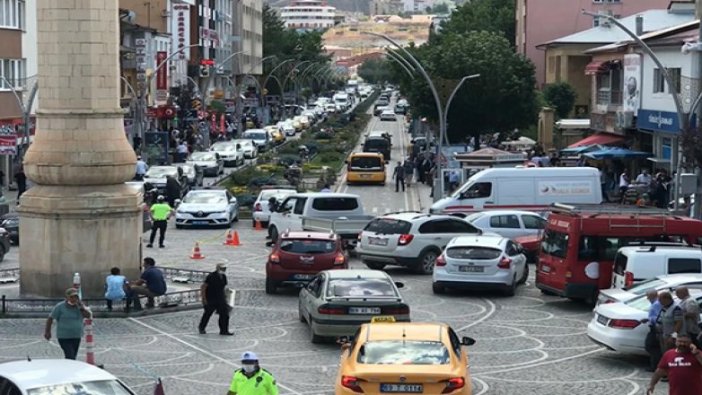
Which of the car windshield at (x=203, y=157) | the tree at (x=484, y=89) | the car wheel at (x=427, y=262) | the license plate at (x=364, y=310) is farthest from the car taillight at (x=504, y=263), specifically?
the tree at (x=484, y=89)

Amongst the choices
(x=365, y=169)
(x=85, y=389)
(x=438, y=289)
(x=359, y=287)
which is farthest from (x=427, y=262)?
(x=365, y=169)

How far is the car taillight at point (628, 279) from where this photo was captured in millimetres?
25781

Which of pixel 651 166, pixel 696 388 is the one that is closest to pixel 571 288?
pixel 696 388

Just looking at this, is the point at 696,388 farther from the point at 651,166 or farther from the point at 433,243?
the point at 651,166

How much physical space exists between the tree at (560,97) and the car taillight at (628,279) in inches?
2255

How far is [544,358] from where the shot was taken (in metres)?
23.4

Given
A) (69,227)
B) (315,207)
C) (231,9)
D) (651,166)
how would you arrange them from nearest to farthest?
(69,227) < (315,207) < (651,166) < (231,9)

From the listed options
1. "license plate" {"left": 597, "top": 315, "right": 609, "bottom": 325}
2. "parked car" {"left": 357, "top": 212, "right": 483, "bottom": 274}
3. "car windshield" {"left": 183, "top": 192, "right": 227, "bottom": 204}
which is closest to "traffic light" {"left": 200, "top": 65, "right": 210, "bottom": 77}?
"car windshield" {"left": 183, "top": 192, "right": 227, "bottom": 204}

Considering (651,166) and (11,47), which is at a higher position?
(11,47)

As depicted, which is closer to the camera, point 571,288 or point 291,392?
point 291,392

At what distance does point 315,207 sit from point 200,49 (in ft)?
278

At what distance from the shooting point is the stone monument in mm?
28469

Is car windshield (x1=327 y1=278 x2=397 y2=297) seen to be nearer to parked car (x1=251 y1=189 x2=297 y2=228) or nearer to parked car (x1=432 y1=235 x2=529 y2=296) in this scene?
parked car (x1=432 y1=235 x2=529 y2=296)

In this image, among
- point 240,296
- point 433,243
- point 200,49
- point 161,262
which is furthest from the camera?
point 200,49
